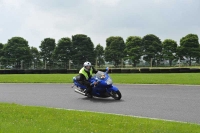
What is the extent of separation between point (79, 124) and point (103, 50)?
60747 millimetres

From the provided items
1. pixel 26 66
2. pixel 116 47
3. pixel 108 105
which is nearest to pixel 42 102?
pixel 108 105

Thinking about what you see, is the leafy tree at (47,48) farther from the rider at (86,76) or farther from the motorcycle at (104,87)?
the motorcycle at (104,87)

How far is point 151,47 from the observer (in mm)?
60219

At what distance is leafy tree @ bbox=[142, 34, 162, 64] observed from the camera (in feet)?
197

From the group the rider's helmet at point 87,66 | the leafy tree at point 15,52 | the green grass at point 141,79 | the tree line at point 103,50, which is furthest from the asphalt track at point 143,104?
the leafy tree at point 15,52

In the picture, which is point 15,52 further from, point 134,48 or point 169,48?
point 169,48

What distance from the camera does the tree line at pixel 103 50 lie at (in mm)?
60013

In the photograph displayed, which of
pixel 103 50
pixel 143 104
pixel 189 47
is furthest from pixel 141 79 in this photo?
pixel 103 50

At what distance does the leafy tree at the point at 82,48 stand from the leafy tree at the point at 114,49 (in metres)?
3.53

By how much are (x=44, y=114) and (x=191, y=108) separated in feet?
15.9

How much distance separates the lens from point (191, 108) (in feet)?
32.8

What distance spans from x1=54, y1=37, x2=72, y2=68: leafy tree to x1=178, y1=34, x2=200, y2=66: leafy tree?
912 inches

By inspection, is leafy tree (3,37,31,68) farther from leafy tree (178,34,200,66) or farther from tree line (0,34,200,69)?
leafy tree (178,34,200,66)

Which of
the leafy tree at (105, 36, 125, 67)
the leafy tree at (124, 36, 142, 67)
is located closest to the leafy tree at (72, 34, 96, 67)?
the leafy tree at (105, 36, 125, 67)
